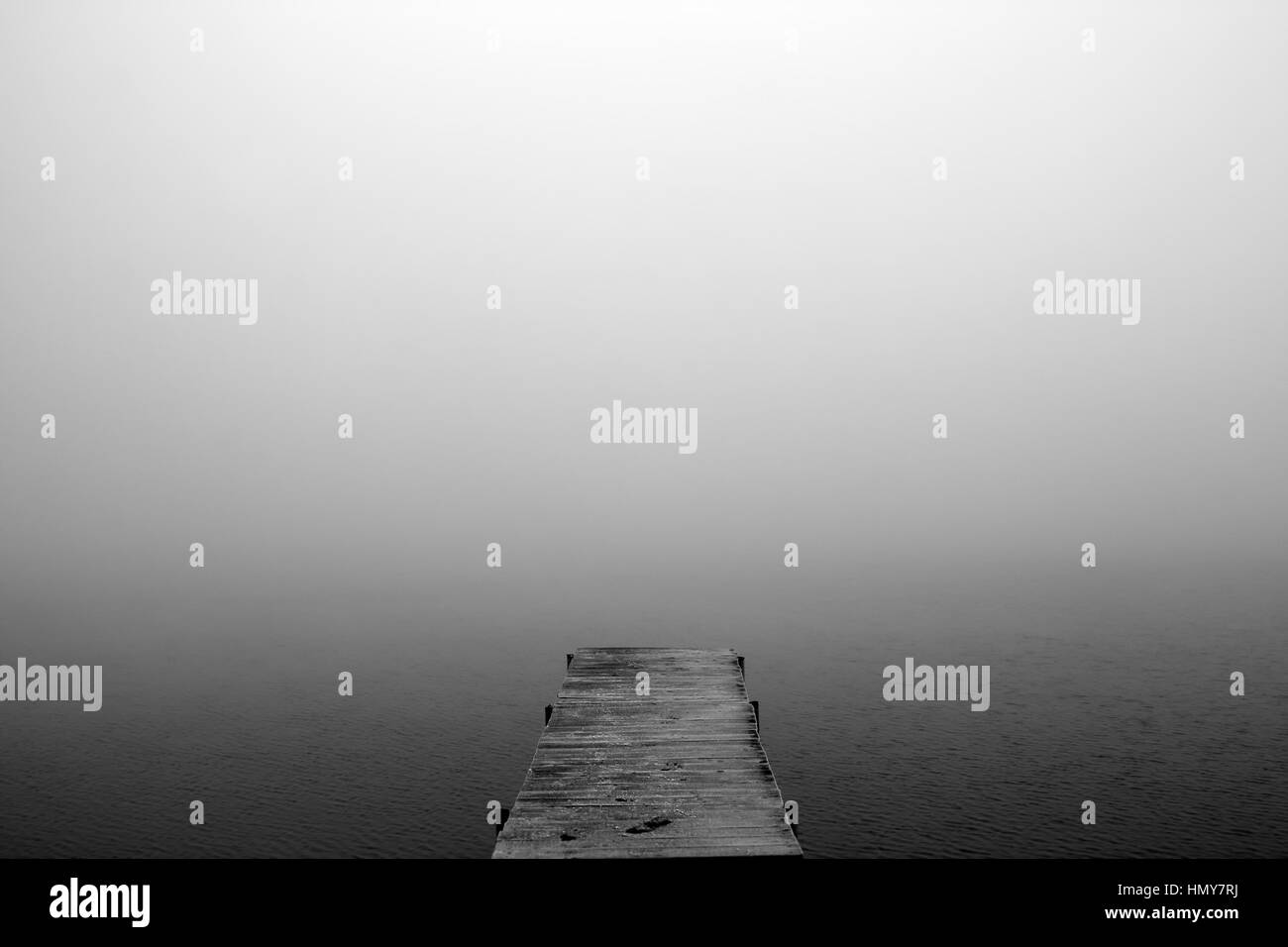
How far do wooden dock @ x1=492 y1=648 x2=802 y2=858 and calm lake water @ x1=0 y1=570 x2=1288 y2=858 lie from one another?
27.1m

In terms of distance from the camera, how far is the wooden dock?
1561 centimetres

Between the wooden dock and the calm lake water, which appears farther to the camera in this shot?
the calm lake water

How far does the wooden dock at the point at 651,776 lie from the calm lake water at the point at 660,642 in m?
27.1

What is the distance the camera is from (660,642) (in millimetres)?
112375

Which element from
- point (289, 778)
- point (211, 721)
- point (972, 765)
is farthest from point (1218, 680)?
point (211, 721)

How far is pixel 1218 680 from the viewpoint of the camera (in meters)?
88.2

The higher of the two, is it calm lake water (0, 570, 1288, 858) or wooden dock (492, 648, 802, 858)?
wooden dock (492, 648, 802, 858)

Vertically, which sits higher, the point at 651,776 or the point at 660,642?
the point at 651,776

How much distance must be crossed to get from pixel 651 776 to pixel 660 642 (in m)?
93.7

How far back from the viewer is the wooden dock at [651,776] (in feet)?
Answer: 51.2
